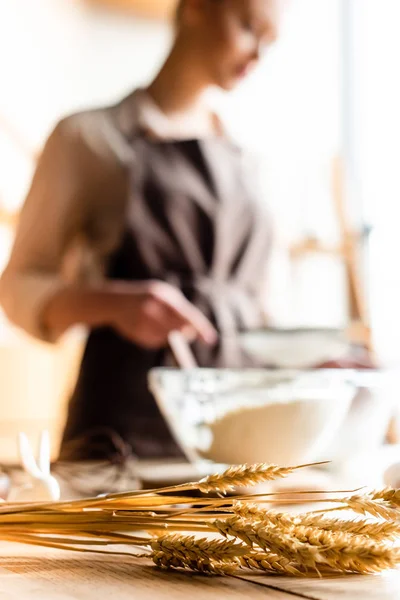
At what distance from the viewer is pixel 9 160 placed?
64.2 inches

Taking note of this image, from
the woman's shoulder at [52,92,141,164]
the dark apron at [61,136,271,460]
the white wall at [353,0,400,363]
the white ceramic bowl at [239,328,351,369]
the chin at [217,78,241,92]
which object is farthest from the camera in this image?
the white wall at [353,0,400,363]

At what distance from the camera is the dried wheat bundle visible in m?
0.23

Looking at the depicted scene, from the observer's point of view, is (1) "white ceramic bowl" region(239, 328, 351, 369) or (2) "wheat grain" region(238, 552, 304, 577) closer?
(2) "wheat grain" region(238, 552, 304, 577)

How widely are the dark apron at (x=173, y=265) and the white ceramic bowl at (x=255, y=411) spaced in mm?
541

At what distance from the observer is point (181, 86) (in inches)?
55.4

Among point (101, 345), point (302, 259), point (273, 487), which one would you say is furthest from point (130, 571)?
point (302, 259)

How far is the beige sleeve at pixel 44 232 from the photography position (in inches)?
47.8

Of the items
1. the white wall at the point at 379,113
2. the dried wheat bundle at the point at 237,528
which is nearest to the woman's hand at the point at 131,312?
the dried wheat bundle at the point at 237,528

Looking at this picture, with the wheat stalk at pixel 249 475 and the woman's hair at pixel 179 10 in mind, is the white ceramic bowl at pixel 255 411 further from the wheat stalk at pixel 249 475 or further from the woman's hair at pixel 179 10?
the woman's hair at pixel 179 10

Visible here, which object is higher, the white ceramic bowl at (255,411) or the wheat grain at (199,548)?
the wheat grain at (199,548)

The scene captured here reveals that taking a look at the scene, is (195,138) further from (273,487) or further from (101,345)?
(273,487)

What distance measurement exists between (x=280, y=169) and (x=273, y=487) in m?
1.32

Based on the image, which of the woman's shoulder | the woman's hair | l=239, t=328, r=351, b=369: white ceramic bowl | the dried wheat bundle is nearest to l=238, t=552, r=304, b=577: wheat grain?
the dried wheat bundle

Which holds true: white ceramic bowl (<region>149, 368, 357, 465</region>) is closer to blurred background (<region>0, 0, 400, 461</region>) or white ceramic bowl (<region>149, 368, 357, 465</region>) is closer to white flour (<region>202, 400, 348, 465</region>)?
white flour (<region>202, 400, 348, 465</region>)
